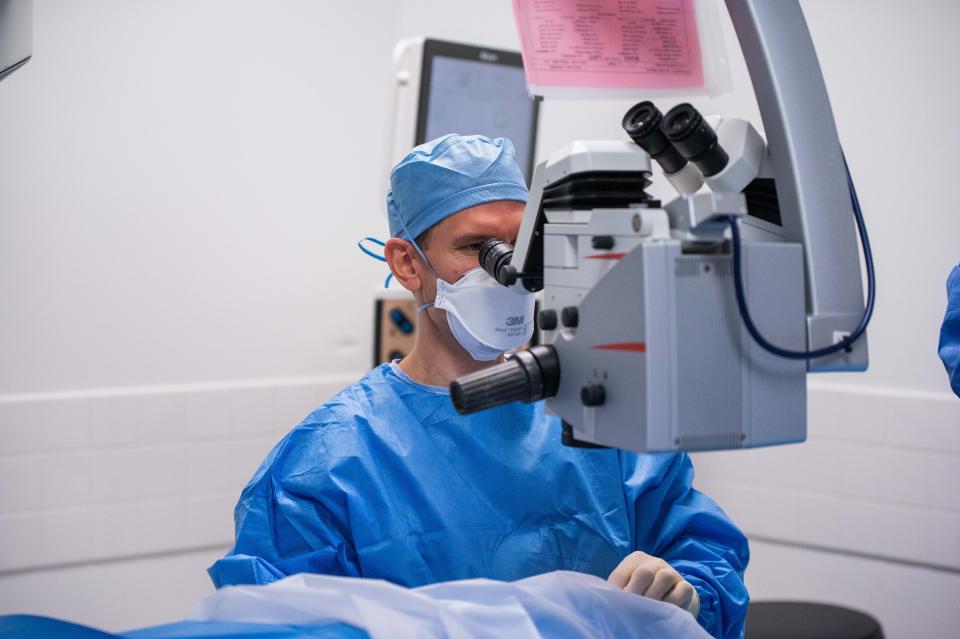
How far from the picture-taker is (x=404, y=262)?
58.9 inches

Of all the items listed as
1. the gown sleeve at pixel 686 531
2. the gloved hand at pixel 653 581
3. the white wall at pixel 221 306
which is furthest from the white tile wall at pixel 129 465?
the gloved hand at pixel 653 581

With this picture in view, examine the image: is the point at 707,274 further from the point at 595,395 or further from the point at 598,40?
the point at 598,40

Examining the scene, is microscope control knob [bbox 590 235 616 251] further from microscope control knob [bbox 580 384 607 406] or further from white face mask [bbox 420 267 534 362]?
white face mask [bbox 420 267 534 362]

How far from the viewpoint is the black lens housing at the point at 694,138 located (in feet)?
2.94

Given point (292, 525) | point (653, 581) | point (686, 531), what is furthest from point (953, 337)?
point (292, 525)

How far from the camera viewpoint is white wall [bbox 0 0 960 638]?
→ 105 inches

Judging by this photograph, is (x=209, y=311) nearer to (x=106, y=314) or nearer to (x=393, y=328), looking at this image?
(x=106, y=314)

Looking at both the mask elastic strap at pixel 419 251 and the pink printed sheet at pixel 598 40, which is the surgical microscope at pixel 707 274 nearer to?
the pink printed sheet at pixel 598 40

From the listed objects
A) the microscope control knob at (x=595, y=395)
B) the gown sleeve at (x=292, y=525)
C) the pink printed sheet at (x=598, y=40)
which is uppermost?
the pink printed sheet at (x=598, y=40)

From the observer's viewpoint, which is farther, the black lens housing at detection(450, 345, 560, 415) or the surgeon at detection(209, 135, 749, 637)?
the surgeon at detection(209, 135, 749, 637)

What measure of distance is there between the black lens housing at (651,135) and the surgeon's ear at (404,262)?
1.92 feet

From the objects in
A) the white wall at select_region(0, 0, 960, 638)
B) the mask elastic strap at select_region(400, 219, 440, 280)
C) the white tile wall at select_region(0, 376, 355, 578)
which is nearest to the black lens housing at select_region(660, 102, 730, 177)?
the mask elastic strap at select_region(400, 219, 440, 280)

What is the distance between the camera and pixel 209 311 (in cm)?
294

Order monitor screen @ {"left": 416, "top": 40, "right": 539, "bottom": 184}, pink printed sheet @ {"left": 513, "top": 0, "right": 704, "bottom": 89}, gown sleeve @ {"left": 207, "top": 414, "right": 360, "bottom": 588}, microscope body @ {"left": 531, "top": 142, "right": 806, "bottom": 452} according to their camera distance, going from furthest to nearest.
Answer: monitor screen @ {"left": 416, "top": 40, "right": 539, "bottom": 184}, gown sleeve @ {"left": 207, "top": 414, "right": 360, "bottom": 588}, pink printed sheet @ {"left": 513, "top": 0, "right": 704, "bottom": 89}, microscope body @ {"left": 531, "top": 142, "right": 806, "bottom": 452}
